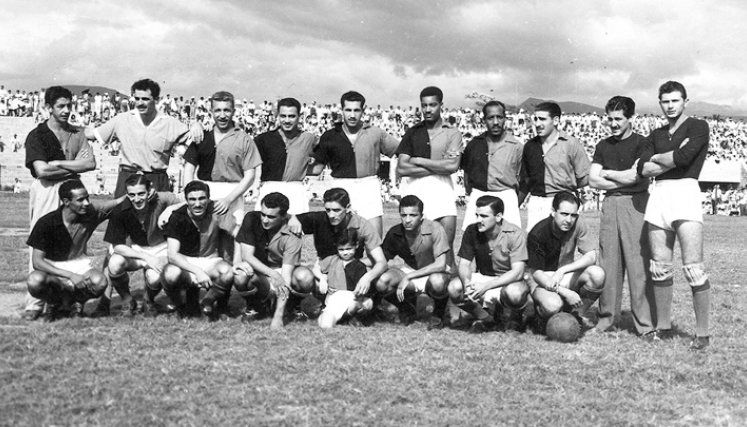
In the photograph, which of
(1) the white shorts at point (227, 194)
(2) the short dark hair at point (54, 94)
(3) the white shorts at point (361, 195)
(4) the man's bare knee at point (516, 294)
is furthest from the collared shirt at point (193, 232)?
(4) the man's bare knee at point (516, 294)

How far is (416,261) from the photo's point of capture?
21.7 feet

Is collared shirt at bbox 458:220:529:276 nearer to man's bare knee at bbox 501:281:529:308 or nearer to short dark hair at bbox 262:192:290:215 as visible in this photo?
man's bare knee at bbox 501:281:529:308

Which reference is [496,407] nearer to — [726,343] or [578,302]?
[578,302]

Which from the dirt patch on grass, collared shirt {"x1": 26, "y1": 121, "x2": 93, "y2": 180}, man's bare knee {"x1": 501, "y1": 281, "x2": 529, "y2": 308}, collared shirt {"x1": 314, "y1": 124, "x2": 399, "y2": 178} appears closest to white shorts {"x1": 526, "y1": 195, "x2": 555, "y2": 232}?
man's bare knee {"x1": 501, "y1": 281, "x2": 529, "y2": 308}

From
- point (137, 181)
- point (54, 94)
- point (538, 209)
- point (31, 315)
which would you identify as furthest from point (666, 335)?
point (54, 94)

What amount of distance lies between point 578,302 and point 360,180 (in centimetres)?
243

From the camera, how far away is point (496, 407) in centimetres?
404

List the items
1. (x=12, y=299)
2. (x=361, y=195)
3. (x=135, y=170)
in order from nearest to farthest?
1. (x=135, y=170)
2. (x=361, y=195)
3. (x=12, y=299)

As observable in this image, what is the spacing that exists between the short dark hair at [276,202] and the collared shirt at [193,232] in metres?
0.63

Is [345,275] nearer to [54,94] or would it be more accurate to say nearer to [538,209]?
[538,209]

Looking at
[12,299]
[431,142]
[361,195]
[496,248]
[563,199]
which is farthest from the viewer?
[12,299]

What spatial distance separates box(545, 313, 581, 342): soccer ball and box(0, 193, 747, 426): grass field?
104 millimetres

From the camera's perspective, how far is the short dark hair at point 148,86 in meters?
6.76

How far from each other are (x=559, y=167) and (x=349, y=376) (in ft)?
10.3
